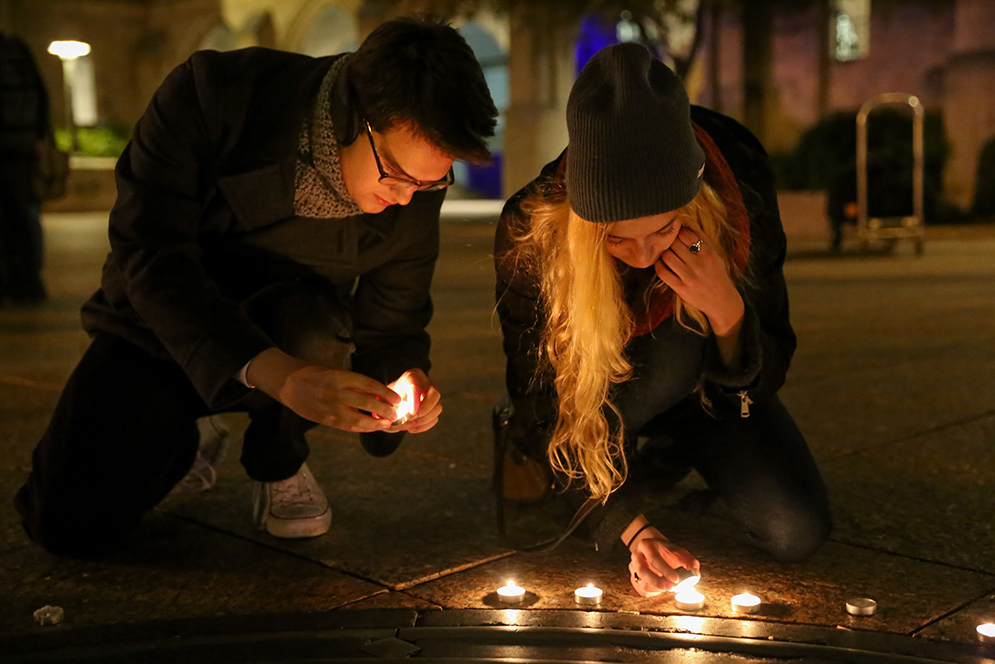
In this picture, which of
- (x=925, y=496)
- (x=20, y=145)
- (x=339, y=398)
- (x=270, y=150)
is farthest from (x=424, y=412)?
(x=20, y=145)

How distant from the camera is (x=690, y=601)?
2.51m

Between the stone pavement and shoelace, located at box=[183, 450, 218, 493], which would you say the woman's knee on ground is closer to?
the stone pavement

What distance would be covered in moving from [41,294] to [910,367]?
6158 mm

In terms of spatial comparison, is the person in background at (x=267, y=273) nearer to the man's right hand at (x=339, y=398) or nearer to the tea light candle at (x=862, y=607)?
the man's right hand at (x=339, y=398)

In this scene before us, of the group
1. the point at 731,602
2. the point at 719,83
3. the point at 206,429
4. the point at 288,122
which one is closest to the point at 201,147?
the point at 288,122

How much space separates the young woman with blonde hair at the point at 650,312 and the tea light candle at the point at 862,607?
323mm

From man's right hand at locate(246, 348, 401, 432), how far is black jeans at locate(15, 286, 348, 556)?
468 mm

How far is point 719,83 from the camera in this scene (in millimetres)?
23219

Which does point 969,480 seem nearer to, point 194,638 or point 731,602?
point 731,602

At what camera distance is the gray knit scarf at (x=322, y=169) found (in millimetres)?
2764

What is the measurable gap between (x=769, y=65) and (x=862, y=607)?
21.0 meters

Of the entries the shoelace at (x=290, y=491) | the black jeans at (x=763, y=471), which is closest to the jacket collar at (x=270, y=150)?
the shoelace at (x=290, y=491)

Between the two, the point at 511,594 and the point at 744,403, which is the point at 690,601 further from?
the point at 744,403

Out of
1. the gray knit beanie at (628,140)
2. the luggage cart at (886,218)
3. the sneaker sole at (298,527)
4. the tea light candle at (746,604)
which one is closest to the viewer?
the gray knit beanie at (628,140)
